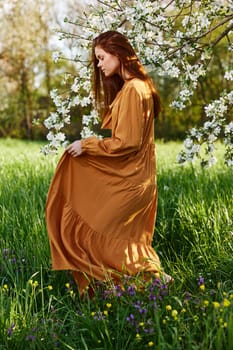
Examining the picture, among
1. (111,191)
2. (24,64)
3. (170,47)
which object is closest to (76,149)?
(111,191)

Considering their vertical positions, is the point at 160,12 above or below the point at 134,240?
above

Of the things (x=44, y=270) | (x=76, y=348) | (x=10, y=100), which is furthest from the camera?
(x=10, y=100)

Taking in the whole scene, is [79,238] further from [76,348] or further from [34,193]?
[34,193]

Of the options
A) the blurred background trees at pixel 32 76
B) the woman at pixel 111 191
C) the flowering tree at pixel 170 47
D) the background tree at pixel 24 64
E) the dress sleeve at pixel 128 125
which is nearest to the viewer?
the dress sleeve at pixel 128 125

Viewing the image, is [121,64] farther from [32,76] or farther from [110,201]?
[32,76]

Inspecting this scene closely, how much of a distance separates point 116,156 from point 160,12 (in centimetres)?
132

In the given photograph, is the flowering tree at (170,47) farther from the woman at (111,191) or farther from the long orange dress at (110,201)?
the long orange dress at (110,201)

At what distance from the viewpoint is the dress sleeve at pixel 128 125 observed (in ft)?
11.2

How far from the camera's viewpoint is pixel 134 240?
3605mm

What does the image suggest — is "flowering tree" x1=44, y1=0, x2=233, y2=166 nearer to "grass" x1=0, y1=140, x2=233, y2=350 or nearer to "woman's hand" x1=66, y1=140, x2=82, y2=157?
"grass" x1=0, y1=140, x2=233, y2=350

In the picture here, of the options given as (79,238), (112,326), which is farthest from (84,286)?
(112,326)

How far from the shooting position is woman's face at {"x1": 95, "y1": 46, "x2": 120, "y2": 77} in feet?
11.7

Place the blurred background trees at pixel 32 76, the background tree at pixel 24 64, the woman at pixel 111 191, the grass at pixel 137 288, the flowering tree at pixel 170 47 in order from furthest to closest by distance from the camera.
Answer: the background tree at pixel 24 64 < the blurred background trees at pixel 32 76 < the flowering tree at pixel 170 47 < the woman at pixel 111 191 < the grass at pixel 137 288

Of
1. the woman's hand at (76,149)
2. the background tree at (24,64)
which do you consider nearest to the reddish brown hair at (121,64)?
the woman's hand at (76,149)
